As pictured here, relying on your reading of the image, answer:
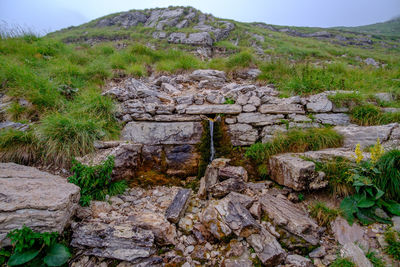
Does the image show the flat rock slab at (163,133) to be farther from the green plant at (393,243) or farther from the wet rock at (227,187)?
the green plant at (393,243)

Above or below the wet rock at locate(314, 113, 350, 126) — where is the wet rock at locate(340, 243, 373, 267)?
below

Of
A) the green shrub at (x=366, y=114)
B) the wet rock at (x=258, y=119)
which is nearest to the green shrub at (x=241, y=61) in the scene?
the wet rock at (x=258, y=119)

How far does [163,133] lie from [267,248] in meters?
3.08

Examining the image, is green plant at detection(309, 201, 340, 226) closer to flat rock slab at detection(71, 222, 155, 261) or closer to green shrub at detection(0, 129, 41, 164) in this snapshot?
flat rock slab at detection(71, 222, 155, 261)

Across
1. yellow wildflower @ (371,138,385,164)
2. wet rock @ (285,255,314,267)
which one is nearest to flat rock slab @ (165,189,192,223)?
wet rock @ (285,255,314,267)

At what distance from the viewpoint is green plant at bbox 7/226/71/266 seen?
2.01 metres

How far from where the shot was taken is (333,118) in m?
4.43

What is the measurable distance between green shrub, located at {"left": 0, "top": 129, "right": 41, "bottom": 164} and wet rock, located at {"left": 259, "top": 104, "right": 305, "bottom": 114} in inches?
203

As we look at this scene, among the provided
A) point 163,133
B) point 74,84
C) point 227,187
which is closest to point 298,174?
point 227,187

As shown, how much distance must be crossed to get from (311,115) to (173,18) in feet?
59.9

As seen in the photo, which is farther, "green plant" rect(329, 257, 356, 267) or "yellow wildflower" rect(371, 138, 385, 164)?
"yellow wildflower" rect(371, 138, 385, 164)

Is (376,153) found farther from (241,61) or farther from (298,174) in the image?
(241,61)

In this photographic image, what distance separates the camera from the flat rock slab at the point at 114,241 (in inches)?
91.9

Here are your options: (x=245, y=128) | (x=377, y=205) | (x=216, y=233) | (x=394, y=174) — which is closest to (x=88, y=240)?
(x=216, y=233)
